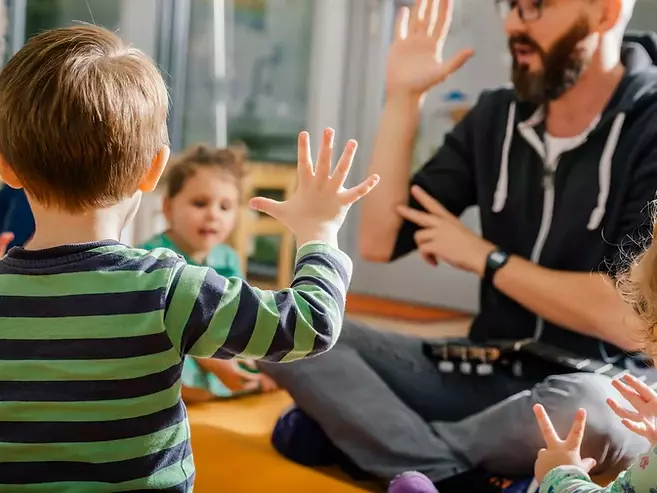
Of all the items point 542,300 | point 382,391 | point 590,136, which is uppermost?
point 590,136

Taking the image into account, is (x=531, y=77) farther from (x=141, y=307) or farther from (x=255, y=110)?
(x=255, y=110)

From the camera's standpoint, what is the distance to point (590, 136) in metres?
1.35

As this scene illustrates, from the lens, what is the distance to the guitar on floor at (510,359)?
1256 mm

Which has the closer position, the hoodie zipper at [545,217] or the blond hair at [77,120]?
the blond hair at [77,120]

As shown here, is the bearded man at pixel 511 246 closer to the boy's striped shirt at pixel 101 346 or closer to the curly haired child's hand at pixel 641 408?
the curly haired child's hand at pixel 641 408

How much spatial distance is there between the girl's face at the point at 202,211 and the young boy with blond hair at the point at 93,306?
1006mm

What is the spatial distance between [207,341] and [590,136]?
838 millimetres

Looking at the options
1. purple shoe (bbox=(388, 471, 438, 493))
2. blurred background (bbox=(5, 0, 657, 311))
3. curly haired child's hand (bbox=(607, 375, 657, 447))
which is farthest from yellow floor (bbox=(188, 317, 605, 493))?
blurred background (bbox=(5, 0, 657, 311))

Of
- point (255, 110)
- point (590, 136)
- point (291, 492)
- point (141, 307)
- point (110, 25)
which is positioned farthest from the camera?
point (255, 110)

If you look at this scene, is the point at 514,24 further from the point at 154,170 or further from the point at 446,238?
the point at 154,170

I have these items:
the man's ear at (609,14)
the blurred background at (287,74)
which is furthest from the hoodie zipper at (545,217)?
the blurred background at (287,74)

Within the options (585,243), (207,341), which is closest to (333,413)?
(585,243)

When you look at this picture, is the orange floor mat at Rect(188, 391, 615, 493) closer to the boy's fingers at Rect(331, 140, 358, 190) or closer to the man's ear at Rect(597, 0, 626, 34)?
the boy's fingers at Rect(331, 140, 358, 190)

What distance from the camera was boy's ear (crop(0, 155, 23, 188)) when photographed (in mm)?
779
